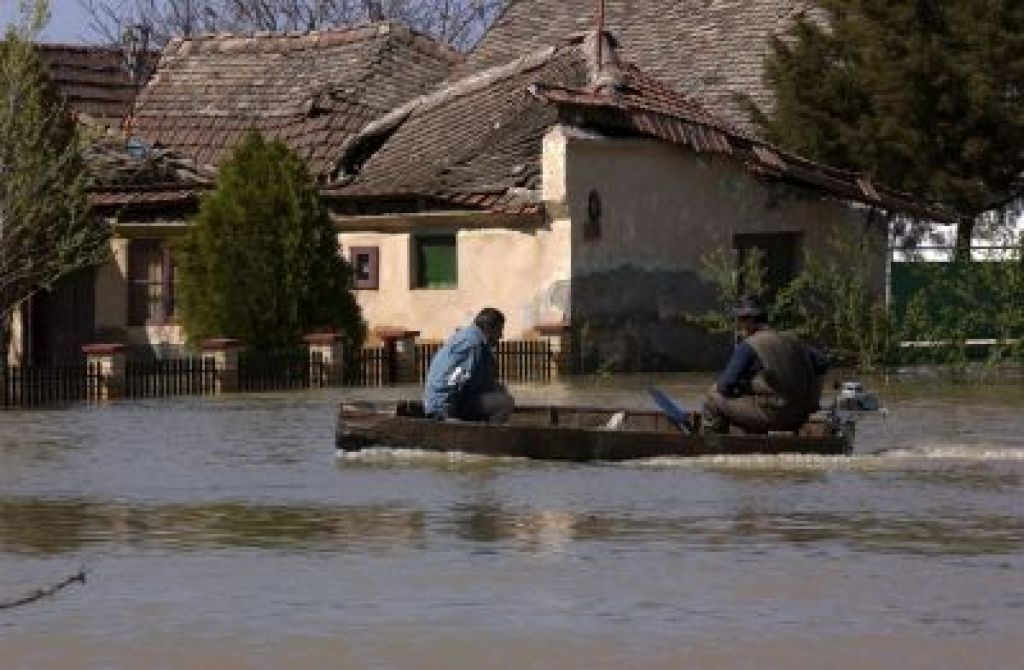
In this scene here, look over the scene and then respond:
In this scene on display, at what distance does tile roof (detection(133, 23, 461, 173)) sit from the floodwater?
66.1ft

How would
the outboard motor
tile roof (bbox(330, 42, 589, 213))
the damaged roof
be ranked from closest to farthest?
1. the outboard motor
2. the damaged roof
3. tile roof (bbox(330, 42, 589, 213))

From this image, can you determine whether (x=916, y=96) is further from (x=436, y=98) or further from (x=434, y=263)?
(x=434, y=263)

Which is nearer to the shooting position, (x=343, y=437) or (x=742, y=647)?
(x=742, y=647)

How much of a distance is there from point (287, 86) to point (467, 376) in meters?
25.5

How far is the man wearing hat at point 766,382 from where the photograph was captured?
857 inches

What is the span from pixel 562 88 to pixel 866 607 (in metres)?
24.6

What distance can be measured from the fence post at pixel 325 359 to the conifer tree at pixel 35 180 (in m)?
3.25

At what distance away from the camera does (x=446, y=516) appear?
18.4 metres

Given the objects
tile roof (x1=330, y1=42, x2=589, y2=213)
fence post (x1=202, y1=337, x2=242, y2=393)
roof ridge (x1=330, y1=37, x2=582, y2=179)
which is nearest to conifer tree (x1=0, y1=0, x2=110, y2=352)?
fence post (x1=202, y1=337, x2=242, y2=393)

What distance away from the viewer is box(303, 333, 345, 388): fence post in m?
35.1

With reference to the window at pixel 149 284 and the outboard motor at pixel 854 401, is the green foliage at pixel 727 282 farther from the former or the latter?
the outboard motor at pixel 854 401

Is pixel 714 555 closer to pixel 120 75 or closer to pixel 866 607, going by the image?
pixel 866 607

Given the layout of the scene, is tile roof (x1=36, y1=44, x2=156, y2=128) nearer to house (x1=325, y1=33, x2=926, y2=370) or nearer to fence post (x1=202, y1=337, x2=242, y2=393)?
house (x1=325, y1=33, x2=926, y2=370)

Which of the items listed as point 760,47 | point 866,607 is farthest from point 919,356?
point 866,607
